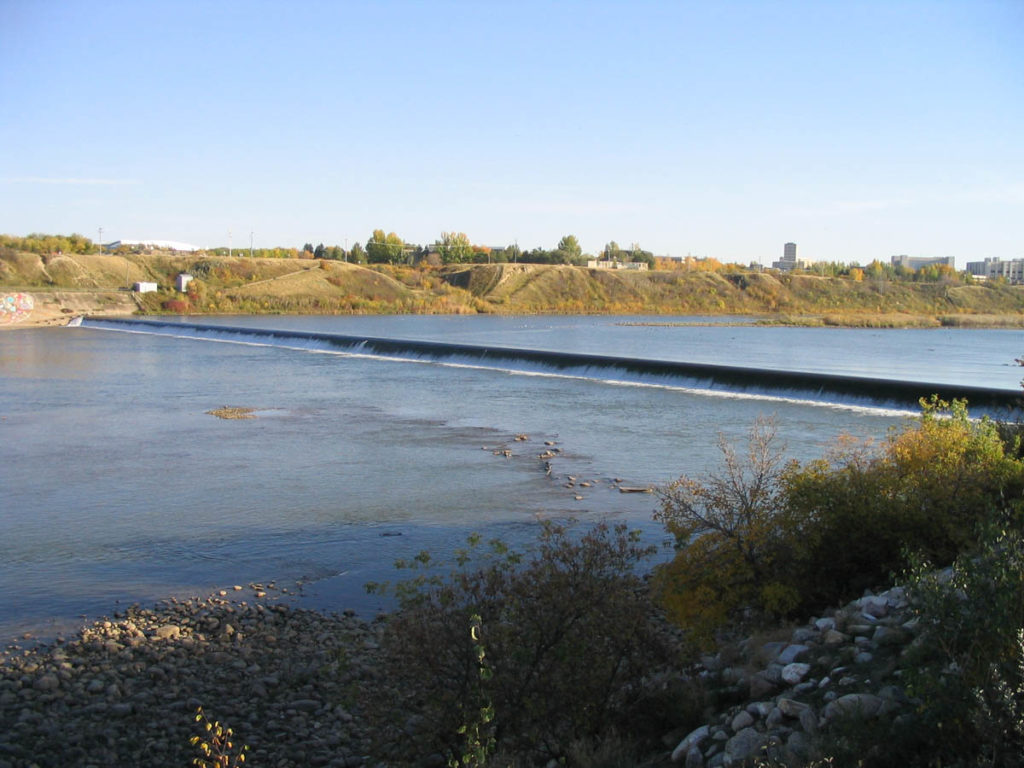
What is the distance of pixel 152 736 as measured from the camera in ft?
17.8

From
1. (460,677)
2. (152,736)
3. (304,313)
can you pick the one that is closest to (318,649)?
(152,736)

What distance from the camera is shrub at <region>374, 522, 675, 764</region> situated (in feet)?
14.8

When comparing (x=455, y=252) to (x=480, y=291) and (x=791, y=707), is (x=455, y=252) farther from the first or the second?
(x=791, y=707)

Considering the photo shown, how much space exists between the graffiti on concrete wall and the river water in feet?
80.1

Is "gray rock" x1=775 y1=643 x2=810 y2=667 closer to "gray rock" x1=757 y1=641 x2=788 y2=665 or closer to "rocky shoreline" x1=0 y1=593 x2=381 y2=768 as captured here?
"gray rock" x1=757 y1=641 x2=788 y2=665

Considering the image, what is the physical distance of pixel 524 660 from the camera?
468 centimetres

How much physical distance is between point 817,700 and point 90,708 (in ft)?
13.9

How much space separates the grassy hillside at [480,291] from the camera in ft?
247

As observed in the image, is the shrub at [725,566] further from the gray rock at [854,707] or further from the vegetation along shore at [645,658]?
the gray rock at [854,707]

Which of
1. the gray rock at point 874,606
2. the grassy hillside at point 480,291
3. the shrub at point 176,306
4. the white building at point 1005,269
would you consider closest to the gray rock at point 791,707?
the gray rock at point 874,606

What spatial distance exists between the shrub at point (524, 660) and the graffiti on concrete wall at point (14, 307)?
190ft

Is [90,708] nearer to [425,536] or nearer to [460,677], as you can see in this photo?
[460,677]

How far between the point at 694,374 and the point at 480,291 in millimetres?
72078

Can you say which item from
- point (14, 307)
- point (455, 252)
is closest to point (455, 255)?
point (455, 252)
